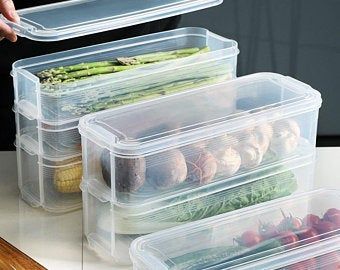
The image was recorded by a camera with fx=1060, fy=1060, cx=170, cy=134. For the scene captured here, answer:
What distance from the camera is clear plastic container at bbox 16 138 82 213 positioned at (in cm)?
175

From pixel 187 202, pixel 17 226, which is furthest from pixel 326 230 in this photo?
pixel 17 226

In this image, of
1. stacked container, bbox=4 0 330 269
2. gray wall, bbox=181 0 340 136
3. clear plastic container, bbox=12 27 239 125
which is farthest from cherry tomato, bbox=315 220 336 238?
gray wall, bbox=181 0 340 136

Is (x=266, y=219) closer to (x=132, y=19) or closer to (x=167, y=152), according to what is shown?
Answer: (x=167, y=152)

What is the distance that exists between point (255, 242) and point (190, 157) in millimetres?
220

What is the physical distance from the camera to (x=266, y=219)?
1528mm

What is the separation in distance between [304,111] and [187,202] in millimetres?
259

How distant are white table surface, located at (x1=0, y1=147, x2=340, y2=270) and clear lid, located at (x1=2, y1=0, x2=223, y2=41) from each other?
0.96 feet

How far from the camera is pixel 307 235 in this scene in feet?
4.82

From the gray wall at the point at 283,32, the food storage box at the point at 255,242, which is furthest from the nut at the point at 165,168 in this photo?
the gray wall at the point at 283,32

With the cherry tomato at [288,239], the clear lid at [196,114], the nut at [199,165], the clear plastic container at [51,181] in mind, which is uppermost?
the clear lid at [196,114]

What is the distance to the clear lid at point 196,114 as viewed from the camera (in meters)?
1.60

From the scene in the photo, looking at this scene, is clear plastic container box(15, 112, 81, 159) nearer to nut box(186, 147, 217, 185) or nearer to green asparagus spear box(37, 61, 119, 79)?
green asparagus spear box(37, 61, 119, 79)

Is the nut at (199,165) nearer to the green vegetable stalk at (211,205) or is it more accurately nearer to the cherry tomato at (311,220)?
the green vegetable stalk at (211,205)

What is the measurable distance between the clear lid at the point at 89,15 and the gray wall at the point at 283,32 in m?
0.52
